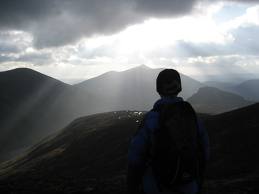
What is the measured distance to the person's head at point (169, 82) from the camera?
724 cm

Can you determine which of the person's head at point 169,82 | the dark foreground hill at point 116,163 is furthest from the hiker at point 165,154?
the dark foreground hill at point 116,163

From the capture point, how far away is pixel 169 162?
658 cm

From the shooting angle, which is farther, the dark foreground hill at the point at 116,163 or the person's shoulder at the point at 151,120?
the dark foreground hill at the point at 116,163

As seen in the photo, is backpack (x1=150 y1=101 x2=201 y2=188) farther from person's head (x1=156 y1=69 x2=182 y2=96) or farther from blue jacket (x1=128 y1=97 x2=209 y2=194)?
person's head (x1=156 y1=69 x2=182 y2=96)

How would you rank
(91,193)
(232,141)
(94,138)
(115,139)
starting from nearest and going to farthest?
1. (91,193)
2. (232,141)
3. (115,139)
4. (94,138)

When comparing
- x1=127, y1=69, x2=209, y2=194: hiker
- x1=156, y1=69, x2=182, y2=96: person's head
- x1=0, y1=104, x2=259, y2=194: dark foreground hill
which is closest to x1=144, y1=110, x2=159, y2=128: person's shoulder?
x1=127, y1=69, x2=209, y2=194: hiker

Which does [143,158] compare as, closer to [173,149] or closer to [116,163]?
[173,149]

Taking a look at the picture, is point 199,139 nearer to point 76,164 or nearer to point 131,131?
point 76,164

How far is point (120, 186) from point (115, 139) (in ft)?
226

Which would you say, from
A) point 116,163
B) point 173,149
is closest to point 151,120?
point 173,149

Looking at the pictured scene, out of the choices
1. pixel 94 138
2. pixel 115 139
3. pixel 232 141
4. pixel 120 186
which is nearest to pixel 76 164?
pixel 115 139

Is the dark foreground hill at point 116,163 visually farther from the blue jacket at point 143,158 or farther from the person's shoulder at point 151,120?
the person's shoulder at point 151,120

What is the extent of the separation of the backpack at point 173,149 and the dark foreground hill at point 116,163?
18.4 meters

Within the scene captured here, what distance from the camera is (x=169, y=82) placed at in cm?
727
